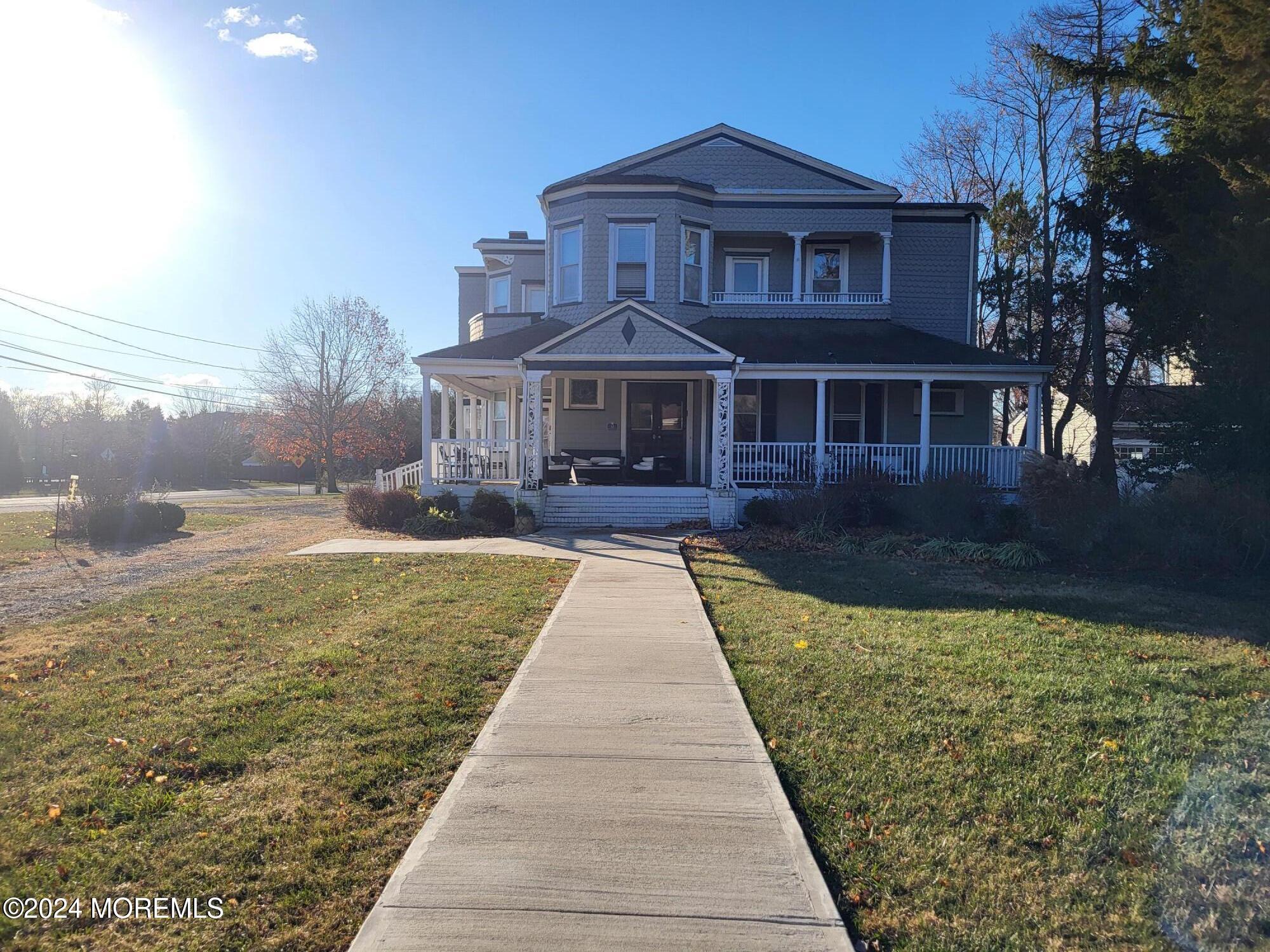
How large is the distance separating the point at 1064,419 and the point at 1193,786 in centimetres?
2659

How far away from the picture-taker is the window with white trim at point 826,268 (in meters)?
21.0

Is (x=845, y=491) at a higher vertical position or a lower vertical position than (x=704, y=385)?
lower

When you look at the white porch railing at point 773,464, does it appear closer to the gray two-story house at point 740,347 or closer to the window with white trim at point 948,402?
the gray two-story house at point 740,347

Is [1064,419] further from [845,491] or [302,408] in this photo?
[302,408]

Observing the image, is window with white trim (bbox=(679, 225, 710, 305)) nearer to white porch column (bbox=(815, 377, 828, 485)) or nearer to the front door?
the front door

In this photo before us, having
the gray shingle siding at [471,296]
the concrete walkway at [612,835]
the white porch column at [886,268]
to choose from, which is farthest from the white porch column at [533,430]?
the gray shingle siding at [471,296]

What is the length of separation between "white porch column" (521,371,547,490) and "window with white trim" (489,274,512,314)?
28.5 feet

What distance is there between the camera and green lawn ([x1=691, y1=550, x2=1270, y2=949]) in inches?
132

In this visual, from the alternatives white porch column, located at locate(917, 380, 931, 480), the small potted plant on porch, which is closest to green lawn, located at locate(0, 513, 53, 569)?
the small potted plant on porch

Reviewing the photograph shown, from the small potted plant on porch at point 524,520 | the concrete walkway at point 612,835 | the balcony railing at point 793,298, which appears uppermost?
the balcony railing at point 793,298

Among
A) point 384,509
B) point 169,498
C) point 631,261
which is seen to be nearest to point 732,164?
point 631,261

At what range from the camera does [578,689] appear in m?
5.94

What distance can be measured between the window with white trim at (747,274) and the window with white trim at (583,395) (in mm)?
4497

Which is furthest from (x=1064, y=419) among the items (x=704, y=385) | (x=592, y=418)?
(x=592, y=418)
